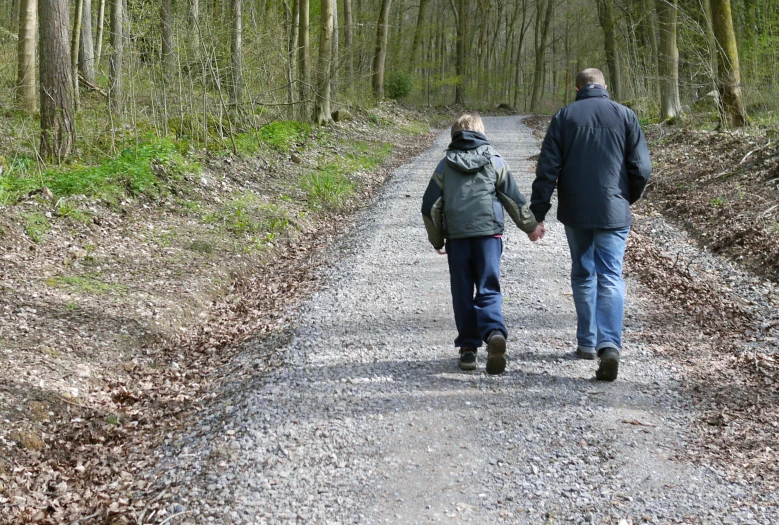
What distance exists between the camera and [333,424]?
14.9 feet

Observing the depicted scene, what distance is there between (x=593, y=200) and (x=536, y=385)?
4.56ft

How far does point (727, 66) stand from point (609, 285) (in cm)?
1127

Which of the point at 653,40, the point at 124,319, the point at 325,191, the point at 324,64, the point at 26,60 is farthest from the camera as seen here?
the point at 653,40

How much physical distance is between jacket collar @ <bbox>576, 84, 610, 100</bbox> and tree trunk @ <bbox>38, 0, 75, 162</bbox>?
808cm

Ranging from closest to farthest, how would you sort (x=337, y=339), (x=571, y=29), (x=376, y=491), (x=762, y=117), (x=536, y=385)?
(x=376, y=491), (x=536, y=385), (x=337, y=339), (x=762, y=117), (x=571, y=29)

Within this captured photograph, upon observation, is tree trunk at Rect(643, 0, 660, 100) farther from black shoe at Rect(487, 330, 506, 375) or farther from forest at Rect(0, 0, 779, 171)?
black shoe at Rect(487, 330, 506, 375)

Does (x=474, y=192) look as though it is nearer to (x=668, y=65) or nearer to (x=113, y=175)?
(x=113, y=175)

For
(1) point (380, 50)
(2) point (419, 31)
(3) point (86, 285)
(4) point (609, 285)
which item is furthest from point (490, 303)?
(2) point (419, 31)

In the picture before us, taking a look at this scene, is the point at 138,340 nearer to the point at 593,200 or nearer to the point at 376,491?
the point at 376,491

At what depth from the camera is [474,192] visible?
16.8 feet

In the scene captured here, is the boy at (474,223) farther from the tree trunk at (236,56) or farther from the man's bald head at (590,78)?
the tree trunk at (236,56)

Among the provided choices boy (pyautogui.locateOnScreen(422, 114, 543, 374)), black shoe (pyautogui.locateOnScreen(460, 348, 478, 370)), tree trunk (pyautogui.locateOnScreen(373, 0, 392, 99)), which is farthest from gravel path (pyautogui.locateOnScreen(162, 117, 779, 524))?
tree trunk (pyautogui.locateOnScreen(373, 0, 392, 99))

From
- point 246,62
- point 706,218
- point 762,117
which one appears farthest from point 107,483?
point 762,117

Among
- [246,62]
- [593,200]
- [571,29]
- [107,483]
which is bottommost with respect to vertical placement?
[107,483]
